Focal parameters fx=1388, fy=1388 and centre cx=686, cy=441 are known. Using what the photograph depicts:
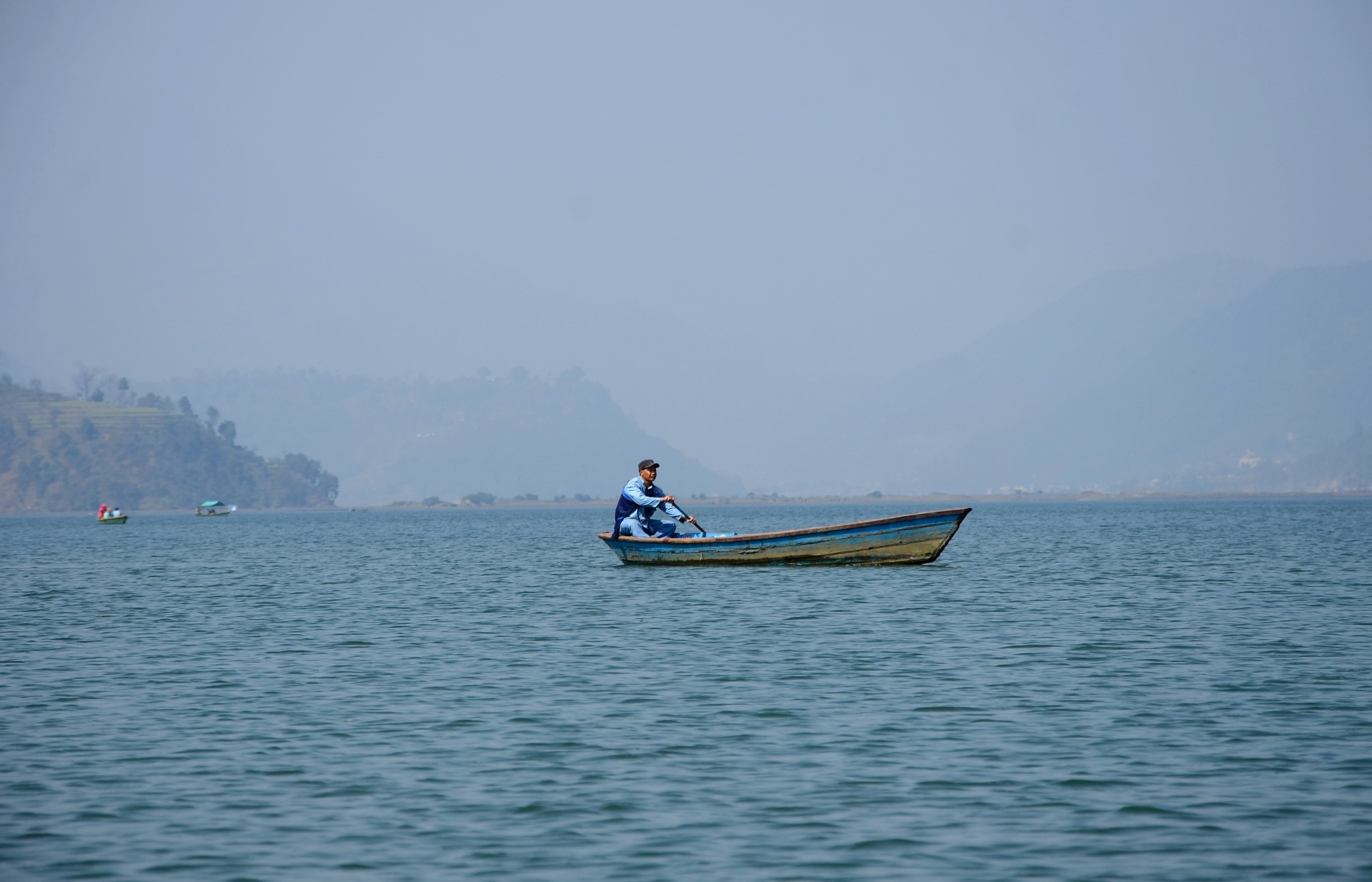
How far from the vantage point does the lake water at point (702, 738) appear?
1258 cm

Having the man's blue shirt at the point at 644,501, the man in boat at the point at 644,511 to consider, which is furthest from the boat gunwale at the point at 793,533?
the man's blue shirt at the point at 644,501

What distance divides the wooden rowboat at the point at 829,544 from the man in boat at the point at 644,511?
53 cm

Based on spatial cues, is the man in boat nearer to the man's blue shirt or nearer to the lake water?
the man's blue shirt

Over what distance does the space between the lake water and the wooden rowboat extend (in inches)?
154

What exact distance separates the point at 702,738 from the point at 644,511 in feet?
82.6

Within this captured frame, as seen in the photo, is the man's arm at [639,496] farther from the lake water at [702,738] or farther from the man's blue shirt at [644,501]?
the lake water at [702,738]

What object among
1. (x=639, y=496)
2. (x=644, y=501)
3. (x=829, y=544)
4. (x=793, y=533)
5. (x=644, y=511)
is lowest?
(x=829, y=544)

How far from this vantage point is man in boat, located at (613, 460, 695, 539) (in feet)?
135

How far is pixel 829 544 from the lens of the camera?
40.8 metres

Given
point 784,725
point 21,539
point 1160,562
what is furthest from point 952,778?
point 21,539

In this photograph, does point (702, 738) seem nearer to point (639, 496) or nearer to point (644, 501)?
point (644, 501)

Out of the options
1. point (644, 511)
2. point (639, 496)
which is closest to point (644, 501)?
point (639, 496)

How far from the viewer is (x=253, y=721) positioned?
62.4 feet

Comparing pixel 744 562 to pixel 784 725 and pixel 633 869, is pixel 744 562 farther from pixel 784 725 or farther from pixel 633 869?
pixel 633 869
